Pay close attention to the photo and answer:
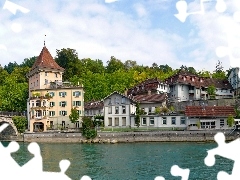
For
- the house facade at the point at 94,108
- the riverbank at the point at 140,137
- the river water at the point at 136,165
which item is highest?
the house facade at the point at 94,108

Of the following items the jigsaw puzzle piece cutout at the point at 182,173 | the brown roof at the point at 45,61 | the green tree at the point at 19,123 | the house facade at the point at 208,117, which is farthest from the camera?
the brown roof at the point at 45,61

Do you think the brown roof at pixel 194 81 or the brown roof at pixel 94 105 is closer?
the brown roof at pixel 94 105

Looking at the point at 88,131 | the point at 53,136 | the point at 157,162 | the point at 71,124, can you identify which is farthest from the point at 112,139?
the point at 157,162

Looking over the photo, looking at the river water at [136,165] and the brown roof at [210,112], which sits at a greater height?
the brown roof at [210,112]

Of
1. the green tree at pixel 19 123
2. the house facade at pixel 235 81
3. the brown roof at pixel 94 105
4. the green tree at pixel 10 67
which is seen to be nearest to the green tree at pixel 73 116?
the green tree at pixel 19 123

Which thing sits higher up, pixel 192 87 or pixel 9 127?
pixel 192 87

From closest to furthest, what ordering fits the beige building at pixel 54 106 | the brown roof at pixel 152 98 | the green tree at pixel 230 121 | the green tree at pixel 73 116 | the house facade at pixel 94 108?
the green tree at pixel 230 121 → the green tree at pixel 73 116 → the brown roof at pixel 152 98 → the beige building at pixel 54 106 → the house facade at pixel 94 108

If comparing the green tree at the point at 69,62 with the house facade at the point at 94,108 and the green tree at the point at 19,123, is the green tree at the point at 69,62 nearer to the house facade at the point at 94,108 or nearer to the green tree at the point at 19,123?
the house facade at the point at 94,108

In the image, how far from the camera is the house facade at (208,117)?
1490 inches

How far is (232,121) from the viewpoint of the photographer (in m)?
36.0

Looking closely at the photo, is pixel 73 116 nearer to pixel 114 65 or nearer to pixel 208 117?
pixel 208 117

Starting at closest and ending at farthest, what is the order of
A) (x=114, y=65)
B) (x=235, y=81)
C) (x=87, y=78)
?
(x=235, y=81)
(x=87, y=78)
(x=114, y=65)

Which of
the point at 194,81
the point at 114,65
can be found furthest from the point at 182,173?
the point at 114,65

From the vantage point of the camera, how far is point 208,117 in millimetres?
38188
